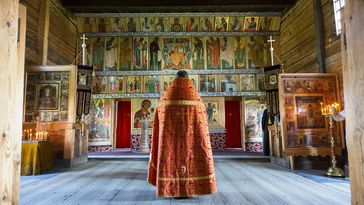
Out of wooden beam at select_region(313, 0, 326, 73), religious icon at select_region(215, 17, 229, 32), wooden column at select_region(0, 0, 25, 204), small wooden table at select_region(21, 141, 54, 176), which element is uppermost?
religious icon at select_region(215, 17, 229, 32)

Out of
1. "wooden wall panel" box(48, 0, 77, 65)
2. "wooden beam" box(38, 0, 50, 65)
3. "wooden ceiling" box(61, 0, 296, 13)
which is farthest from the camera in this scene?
"wooden ceiling" box(61, 0, 296, 13)

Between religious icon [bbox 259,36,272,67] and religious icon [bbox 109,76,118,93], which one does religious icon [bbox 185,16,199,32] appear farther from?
religious icon [bbox 109,76,118,93]

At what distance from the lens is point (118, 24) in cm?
1255

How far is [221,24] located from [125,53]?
490 centimetres

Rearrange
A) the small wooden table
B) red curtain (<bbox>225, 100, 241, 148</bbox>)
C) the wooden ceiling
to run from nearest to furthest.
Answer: the small wooden table, the wooden ceiling, red curtain (<bbox>225, 100, 241, 148</bbox>)

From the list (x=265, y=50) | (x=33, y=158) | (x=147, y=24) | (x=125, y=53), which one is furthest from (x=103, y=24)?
(x=33, y=158)

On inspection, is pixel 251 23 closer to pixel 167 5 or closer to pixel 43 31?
pixel 167 5

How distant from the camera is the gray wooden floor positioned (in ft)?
11.8

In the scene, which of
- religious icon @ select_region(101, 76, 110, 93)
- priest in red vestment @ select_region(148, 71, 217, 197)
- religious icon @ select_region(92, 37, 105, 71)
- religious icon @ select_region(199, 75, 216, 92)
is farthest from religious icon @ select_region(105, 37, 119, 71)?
priest in red vestment @ select_region(148, 71, 217, 197)

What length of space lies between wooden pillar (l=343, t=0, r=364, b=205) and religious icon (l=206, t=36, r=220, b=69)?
10720 mm

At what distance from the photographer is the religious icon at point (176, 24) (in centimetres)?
1244

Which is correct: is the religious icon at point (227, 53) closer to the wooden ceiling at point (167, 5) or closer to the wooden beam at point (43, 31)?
the wooden ceiling at point (167, 5)

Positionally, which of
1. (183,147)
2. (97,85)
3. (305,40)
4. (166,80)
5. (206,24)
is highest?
(206,24)

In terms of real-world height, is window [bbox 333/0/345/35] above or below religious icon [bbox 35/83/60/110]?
above
